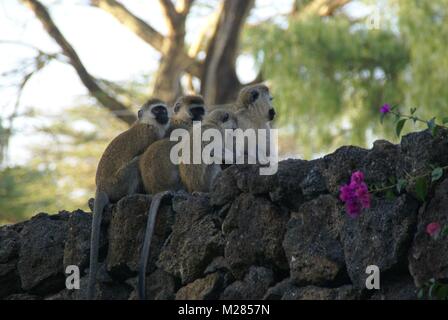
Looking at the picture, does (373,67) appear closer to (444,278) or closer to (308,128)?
(308,128)

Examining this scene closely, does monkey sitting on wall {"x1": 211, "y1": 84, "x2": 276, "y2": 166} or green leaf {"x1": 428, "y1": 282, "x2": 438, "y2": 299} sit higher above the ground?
monkey sitting on wall {"x1": 211, "y1": 84, "x2": 276, "y2": 166}

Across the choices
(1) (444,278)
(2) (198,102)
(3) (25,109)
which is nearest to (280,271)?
(1) (444,278)

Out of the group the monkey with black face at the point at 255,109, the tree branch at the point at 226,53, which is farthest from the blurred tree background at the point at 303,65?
the monkey with black face at the point at 255,109

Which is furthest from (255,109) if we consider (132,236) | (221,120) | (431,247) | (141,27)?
(141,27)

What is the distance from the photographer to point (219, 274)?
5.74 meters

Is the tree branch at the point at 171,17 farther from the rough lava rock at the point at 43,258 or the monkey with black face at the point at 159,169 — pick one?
the rough lava rock at the point at 43,258

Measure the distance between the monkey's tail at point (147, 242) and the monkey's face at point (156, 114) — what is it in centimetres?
166

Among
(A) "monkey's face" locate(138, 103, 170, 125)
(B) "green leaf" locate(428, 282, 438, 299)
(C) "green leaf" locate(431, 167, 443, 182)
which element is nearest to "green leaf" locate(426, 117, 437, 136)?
(C) "green leaf" locate(431, 167, 443, 182)

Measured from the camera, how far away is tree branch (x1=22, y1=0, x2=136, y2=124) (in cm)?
1822

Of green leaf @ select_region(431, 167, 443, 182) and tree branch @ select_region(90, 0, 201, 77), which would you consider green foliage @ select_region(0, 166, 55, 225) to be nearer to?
tree branch @ select_region(90, 0, 201, 77)

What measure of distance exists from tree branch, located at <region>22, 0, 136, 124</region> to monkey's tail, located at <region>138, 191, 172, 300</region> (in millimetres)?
12427

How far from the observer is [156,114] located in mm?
7844

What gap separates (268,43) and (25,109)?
16.7ft

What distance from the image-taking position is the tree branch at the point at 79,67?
18219mm
